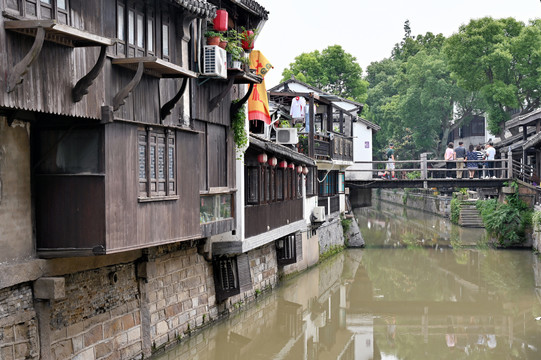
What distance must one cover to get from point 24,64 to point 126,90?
2.07 metres

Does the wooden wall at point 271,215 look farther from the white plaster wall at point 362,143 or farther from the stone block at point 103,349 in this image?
the white plaster wall at point 362,143

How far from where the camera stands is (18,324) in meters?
8.88

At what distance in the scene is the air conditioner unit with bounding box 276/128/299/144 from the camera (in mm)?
22062

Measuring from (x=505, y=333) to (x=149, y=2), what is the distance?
11.2m

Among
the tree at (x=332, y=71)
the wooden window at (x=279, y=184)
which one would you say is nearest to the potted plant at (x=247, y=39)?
the wooden window at (x=279, y=184)

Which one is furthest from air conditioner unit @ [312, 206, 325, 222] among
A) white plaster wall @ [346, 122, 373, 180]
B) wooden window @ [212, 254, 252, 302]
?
white plaster wall @ [346, 122, 373, 180]

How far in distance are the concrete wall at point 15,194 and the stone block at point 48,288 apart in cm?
41

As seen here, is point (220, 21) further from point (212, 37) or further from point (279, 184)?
point (279, 184)

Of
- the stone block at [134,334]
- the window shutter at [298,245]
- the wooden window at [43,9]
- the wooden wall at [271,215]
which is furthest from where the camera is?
the window shutter at [298,245]

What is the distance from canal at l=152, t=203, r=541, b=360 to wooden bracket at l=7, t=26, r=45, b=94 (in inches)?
257

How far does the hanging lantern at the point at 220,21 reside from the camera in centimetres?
1412

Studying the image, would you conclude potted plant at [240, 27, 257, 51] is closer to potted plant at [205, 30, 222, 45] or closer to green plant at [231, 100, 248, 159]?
green plant at [231, 100, 248, 159]

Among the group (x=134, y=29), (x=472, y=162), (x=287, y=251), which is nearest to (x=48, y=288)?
(x=134, y=29)

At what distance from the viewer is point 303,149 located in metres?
25.7
